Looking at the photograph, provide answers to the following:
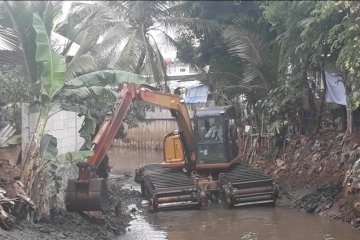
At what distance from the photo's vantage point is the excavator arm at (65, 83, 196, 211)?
406 inches

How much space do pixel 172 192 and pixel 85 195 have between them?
3310 mm

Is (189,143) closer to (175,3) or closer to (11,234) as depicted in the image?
(11,234)

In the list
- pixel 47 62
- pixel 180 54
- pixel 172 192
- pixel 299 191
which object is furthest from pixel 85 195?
pixel 180 54

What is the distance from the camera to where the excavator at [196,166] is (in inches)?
518

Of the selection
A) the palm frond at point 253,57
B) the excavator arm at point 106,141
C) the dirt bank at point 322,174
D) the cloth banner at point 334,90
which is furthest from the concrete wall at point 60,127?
the palm frond at point 253,57

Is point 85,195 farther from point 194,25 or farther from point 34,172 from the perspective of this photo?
point 194,25

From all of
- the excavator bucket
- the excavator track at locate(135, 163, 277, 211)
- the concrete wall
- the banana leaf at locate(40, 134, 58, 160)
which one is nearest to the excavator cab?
the excavator track at locate(135, 163, 277, 211)

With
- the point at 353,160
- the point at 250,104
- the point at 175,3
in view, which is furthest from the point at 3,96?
the point at 175,3

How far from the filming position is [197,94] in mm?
28234

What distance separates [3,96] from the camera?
11141 mm

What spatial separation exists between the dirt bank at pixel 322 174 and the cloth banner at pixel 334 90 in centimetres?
98

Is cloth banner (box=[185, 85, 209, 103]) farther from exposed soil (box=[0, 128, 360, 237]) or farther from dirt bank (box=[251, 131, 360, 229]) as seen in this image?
dirt bank (box=[251, 131, 360, 229])

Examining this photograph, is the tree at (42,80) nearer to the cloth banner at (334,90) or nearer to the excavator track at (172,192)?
the excavator track at (172,192)

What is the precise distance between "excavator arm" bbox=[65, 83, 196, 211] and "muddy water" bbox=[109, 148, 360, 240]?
1122 millimetres
